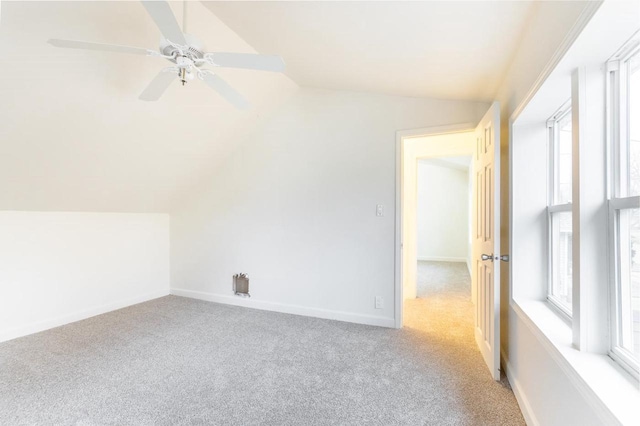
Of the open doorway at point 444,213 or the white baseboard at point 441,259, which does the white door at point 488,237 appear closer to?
the open doorway at point 444,213

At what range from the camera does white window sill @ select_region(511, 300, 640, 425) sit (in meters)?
0.89

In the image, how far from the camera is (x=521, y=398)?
177 centimetres

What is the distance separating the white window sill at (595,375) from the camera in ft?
2.91

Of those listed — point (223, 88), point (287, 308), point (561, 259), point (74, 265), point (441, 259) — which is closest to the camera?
point (561, 259)

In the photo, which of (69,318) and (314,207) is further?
(314,207)

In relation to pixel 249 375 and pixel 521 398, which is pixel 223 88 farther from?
pixel 521 398

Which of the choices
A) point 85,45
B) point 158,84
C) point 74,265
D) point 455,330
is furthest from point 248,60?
point 74,265

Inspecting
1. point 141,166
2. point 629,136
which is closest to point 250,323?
point 141,166

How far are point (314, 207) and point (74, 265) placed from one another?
2689 mm

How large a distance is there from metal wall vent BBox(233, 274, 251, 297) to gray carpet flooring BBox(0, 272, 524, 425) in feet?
1.95

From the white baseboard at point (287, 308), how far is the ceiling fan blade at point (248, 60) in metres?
2.51

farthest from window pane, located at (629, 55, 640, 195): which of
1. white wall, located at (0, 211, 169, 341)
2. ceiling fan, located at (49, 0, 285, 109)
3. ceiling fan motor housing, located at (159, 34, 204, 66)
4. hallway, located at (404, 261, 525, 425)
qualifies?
white wall, located at (0, 211, 169, 341)

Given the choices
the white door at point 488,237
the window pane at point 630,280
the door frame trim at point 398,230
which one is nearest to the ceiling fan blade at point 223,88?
the door frame trim at point 398,230

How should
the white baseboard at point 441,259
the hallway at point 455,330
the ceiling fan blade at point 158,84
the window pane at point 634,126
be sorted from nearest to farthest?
the window pane at point 634,126
the ceiling fan blade at point 158,84
the hallway at point 455,330
the white baseboard at point 441,259
